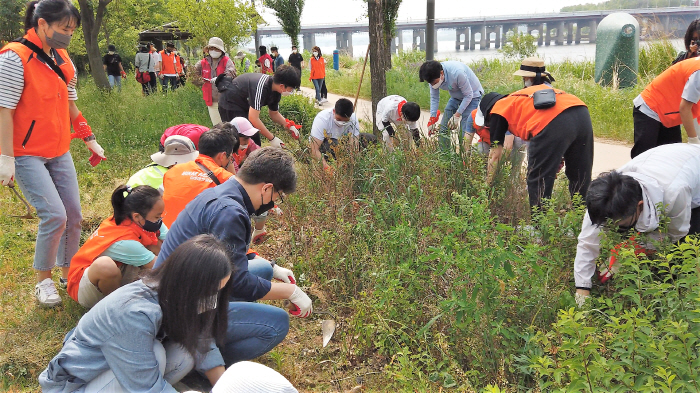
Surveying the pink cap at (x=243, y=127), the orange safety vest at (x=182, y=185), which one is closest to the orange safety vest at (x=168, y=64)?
the pink cap at (x=243, y=127)

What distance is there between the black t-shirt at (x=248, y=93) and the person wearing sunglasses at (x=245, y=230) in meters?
2.70

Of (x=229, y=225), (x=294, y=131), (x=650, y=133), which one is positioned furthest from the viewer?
(x=294, y=131)

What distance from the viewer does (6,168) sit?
3098 millimetres

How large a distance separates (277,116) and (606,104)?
5519mm

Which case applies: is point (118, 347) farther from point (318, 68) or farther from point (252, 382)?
point (318, 68)

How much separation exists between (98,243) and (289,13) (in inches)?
777

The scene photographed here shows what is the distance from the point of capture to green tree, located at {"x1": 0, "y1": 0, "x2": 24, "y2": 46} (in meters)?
22.0

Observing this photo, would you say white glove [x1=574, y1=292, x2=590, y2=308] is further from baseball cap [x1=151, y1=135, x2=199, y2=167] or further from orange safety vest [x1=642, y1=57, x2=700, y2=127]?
baseball cap [x1=151, y1=135, x2=199, y2=167]

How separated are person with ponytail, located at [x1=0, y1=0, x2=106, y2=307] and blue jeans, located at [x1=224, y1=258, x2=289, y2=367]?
1.46m

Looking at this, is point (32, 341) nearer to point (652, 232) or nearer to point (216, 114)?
point (652, 232)

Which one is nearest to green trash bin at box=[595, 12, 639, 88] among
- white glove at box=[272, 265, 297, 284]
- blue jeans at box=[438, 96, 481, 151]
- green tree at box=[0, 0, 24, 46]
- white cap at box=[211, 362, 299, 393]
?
blue jeans at box=[438, 96, 481, 151]

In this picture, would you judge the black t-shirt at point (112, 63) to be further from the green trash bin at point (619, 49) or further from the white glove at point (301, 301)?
the white glove at point (301, 301)

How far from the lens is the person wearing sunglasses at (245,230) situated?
2.50 meters

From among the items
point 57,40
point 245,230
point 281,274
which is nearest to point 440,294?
point 281,274
